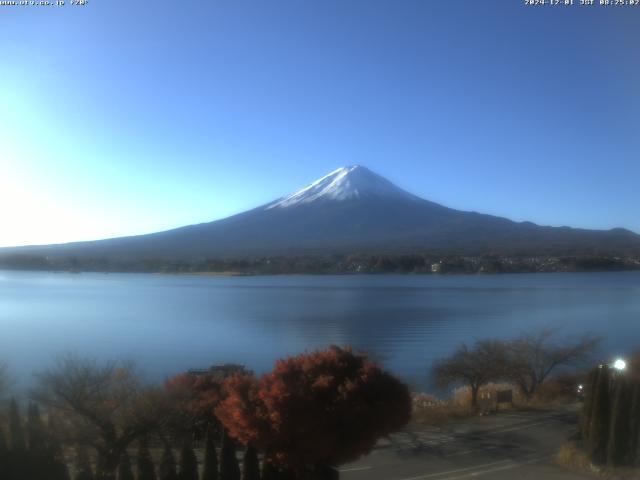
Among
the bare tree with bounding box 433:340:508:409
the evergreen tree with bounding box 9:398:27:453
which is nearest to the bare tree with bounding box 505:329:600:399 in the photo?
the bare tree with bounding box 433:340:508:409

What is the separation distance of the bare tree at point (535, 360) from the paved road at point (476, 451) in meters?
3.05

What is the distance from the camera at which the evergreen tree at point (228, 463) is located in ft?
20.0

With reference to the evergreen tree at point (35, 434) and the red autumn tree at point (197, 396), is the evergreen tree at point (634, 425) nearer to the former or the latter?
the red autumn tree at point (197, 396)

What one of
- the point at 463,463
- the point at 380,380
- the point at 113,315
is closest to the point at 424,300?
the point at 113,315

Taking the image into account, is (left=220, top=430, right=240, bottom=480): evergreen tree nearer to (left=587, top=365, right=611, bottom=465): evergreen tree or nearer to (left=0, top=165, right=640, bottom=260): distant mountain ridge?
(left=587, top=365, right=611, bottom=465): evergreen tree

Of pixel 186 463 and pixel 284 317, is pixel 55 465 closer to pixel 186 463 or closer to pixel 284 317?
pixel 186 463

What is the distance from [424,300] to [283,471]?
26885 millimetres

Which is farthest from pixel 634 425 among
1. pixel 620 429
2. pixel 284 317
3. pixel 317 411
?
pixel 284 317

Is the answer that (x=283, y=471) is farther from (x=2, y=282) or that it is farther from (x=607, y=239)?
(x=607, y=239)

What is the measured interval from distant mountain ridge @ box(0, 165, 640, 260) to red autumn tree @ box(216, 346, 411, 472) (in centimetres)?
4834

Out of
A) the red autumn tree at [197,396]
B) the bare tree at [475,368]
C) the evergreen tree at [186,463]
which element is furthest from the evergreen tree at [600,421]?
the evergreen tree at [186,463]

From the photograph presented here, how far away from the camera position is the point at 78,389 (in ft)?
22.9

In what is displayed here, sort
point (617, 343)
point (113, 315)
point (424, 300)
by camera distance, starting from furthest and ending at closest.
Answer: point (424, 300), point (113, 315), point (617, 343)

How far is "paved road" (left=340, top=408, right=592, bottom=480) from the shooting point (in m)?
7.44
